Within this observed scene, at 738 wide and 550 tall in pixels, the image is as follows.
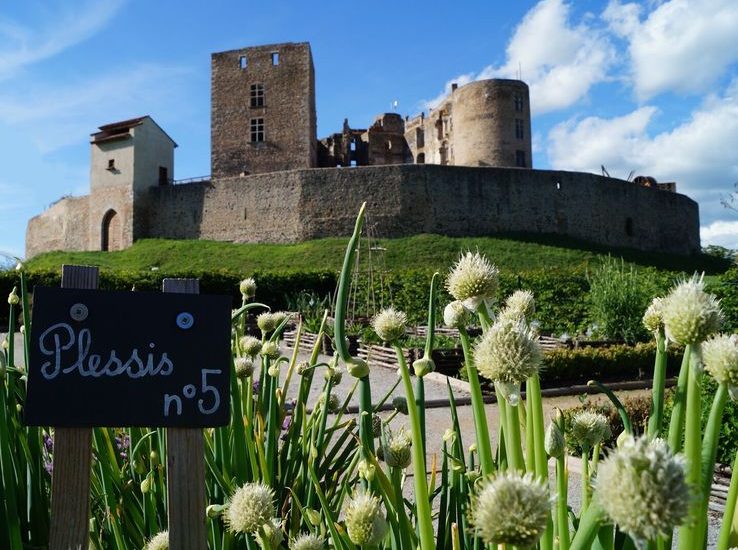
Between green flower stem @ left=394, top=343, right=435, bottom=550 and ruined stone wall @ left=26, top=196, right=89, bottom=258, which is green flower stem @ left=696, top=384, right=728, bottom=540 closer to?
green flower stem @ left=394, top=343, right=435, bottom=550

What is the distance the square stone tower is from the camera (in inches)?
1233

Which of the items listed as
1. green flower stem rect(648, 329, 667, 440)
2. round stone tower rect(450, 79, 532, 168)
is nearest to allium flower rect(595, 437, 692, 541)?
green flower stem rect(648, 329, 667, 440)

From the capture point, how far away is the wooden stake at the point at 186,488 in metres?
1.40

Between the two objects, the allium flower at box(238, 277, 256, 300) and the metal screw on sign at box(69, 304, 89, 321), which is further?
the allium flower at box(238, 277, 256, 300)

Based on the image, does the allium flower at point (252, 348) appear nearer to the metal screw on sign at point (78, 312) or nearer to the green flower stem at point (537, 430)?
the metal screw on sign at point (78, 312)

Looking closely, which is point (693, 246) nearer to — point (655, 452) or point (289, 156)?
point (289, 156)

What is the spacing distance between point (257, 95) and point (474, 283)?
32.5 metres

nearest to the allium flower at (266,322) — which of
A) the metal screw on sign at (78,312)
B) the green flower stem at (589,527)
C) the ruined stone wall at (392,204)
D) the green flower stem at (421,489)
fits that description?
the metal screw on sign at (78,312)

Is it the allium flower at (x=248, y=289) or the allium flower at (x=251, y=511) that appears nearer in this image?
the allium flower at (x=251, y=511)

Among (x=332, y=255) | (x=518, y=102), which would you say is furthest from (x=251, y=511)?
(x=518, y=102)

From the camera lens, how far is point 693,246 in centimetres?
3394

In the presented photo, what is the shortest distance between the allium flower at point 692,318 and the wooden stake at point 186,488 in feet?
3.58

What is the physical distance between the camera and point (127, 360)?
1.48 meters

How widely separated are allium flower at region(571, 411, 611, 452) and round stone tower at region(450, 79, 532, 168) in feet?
116
